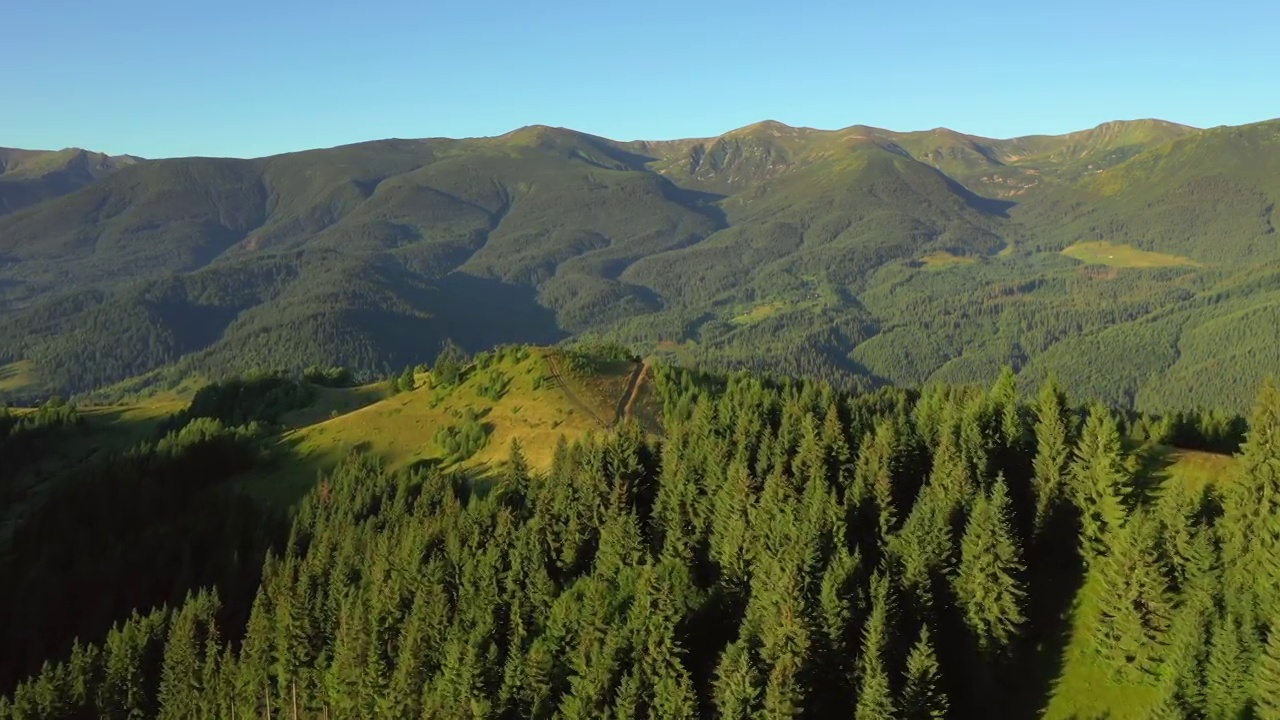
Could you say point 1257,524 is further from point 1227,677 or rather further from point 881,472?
point 881,472

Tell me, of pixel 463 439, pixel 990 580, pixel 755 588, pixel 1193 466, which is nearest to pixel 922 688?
pixel 990 580

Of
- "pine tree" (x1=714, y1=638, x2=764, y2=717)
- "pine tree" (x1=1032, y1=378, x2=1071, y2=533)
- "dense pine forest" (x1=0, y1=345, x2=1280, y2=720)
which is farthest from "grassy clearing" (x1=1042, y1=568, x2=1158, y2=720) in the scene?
"pine tree" (x1=714, y1=638, x2=764, y2=717)

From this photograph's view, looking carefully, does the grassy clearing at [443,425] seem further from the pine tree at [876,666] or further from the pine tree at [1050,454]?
the pine tree at [876,666]

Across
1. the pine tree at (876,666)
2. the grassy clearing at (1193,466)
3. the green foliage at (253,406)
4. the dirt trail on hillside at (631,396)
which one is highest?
the grassy clearing at (1193,466)

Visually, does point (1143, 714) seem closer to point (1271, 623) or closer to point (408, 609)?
point (1271, 623)

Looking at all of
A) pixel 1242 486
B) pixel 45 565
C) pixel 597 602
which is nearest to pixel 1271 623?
pixel 1242 486

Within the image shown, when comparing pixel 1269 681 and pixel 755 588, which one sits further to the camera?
pixel 755 588

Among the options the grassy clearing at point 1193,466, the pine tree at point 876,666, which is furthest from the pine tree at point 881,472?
the grassy clearing at point 1193,466
